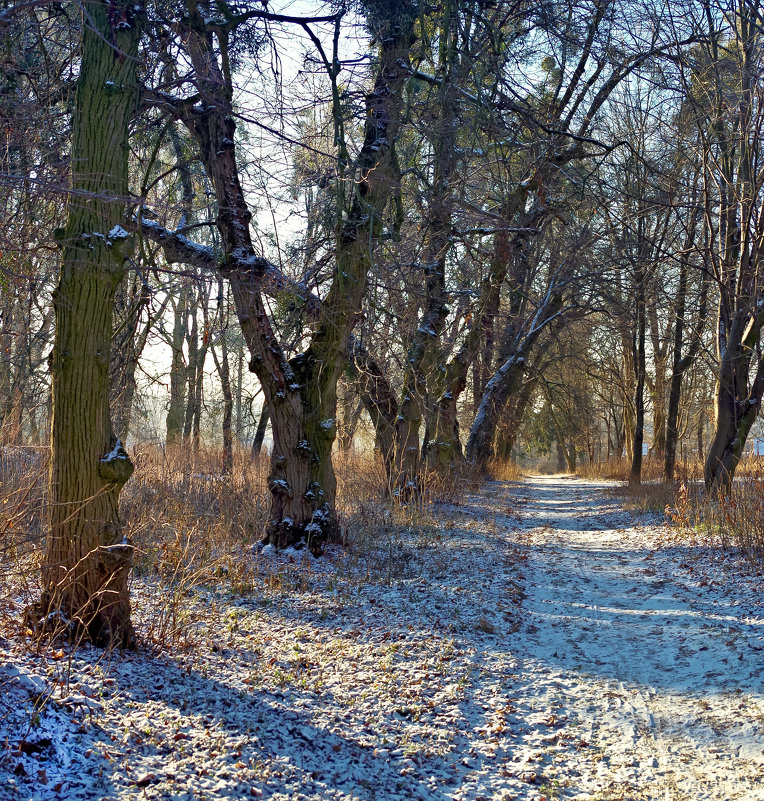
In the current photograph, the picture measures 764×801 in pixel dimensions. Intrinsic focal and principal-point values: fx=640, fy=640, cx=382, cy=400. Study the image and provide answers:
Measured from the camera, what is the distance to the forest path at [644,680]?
127 inches

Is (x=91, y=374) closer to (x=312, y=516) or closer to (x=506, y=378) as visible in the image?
(x=312, y=516)

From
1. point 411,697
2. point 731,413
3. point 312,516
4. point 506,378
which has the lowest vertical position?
point 411,697

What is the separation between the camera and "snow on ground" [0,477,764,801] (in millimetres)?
2969

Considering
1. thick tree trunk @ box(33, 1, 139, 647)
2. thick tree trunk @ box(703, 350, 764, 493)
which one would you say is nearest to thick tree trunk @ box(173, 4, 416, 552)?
thick tree trunk @ box(33, 1, 139, 647)

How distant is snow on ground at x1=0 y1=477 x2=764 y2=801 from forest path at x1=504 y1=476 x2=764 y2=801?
2cm

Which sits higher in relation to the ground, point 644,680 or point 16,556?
point 16,556

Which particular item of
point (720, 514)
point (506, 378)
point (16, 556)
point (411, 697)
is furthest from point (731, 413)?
point (16, 556)

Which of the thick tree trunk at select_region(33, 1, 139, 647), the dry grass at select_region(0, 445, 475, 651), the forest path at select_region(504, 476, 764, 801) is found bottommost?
the forest path at select_region(504, 476, 764, 801)

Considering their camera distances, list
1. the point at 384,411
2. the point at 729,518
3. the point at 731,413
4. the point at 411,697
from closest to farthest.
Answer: the point at 411,697 → the point at 729,518 → the point at 731,413 → the point at 384,411

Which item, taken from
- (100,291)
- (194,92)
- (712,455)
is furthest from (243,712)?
(712,455)

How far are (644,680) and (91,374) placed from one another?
4.16 m

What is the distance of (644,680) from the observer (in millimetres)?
4340

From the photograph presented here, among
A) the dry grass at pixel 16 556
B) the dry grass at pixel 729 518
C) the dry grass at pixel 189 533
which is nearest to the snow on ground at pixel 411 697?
the dry grass at pixel 189 533

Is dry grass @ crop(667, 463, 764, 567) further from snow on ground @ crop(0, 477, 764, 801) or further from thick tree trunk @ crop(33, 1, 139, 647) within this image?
thick tree trunk @ crop(33, 1, 139, 647)
